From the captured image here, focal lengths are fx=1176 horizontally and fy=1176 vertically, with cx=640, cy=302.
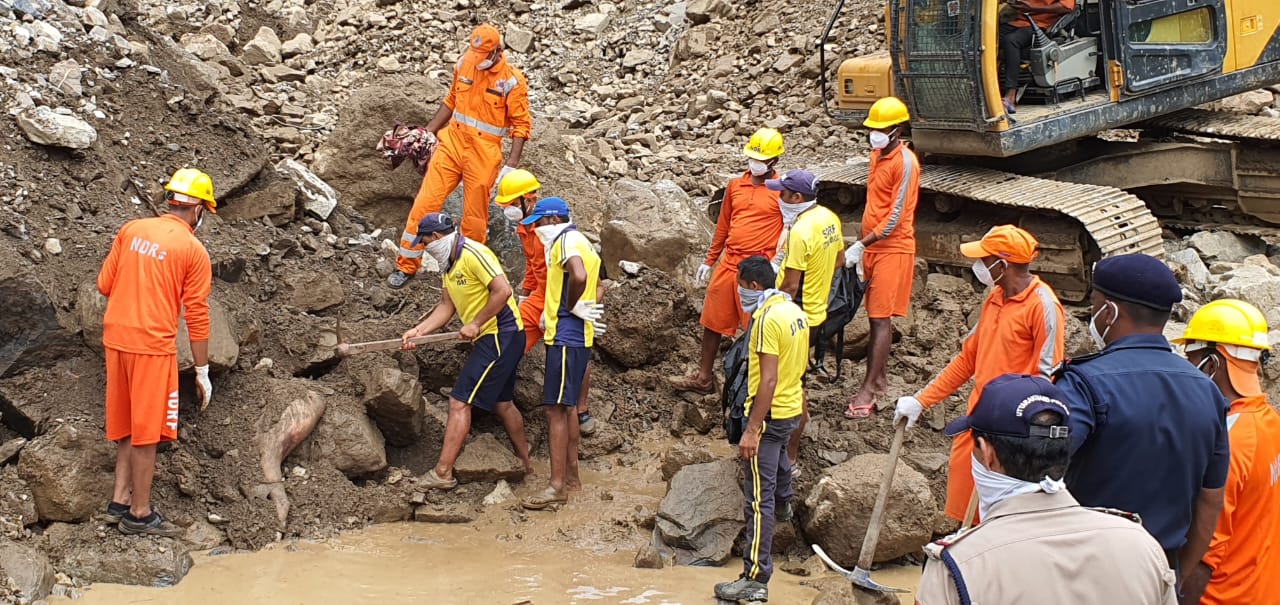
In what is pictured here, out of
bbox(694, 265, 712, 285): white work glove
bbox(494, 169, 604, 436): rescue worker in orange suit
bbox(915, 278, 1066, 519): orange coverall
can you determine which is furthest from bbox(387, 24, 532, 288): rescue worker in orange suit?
bbox(915, 278, 1066, 519): orange coverall

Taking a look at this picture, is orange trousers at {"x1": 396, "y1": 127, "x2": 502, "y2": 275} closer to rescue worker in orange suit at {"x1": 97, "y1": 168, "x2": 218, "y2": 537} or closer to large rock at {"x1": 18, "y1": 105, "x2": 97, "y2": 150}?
large rock at {"x1": 18, "y1": 105, "x2": 97, "y2": 150}

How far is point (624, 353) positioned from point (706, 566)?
8.44 ft

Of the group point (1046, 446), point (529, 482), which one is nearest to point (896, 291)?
point (529, 482)

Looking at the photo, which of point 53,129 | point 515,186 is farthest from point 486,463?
point 53,129

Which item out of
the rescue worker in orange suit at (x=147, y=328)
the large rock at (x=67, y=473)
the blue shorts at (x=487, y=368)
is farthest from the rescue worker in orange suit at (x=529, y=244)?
the large rock at (x=67, y=473)

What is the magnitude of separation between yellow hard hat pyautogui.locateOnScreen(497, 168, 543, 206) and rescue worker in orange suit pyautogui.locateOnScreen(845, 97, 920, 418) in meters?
2.11

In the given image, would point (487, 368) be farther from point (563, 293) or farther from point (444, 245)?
point (444, 245)

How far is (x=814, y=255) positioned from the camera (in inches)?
277

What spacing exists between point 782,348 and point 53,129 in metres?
5.08

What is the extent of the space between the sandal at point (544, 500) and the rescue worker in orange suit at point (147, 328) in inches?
79.7

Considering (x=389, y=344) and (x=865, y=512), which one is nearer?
(x=865, y=512)

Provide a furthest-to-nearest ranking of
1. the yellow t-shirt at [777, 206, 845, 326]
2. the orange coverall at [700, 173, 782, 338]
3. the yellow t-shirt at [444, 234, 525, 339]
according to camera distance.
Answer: the orange coverall at [700, 173, 782, 338] → the yellow t-shirt at [777, 206, 845, 326] → the yellow t-shirt at [444, 234, 525, 339]

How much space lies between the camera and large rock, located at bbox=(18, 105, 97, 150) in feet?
25.1

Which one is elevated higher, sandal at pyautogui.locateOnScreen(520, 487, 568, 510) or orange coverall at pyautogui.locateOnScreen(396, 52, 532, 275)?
orange coverall at pyautogui.locateOnScreen(396, 52, 532, 275)
